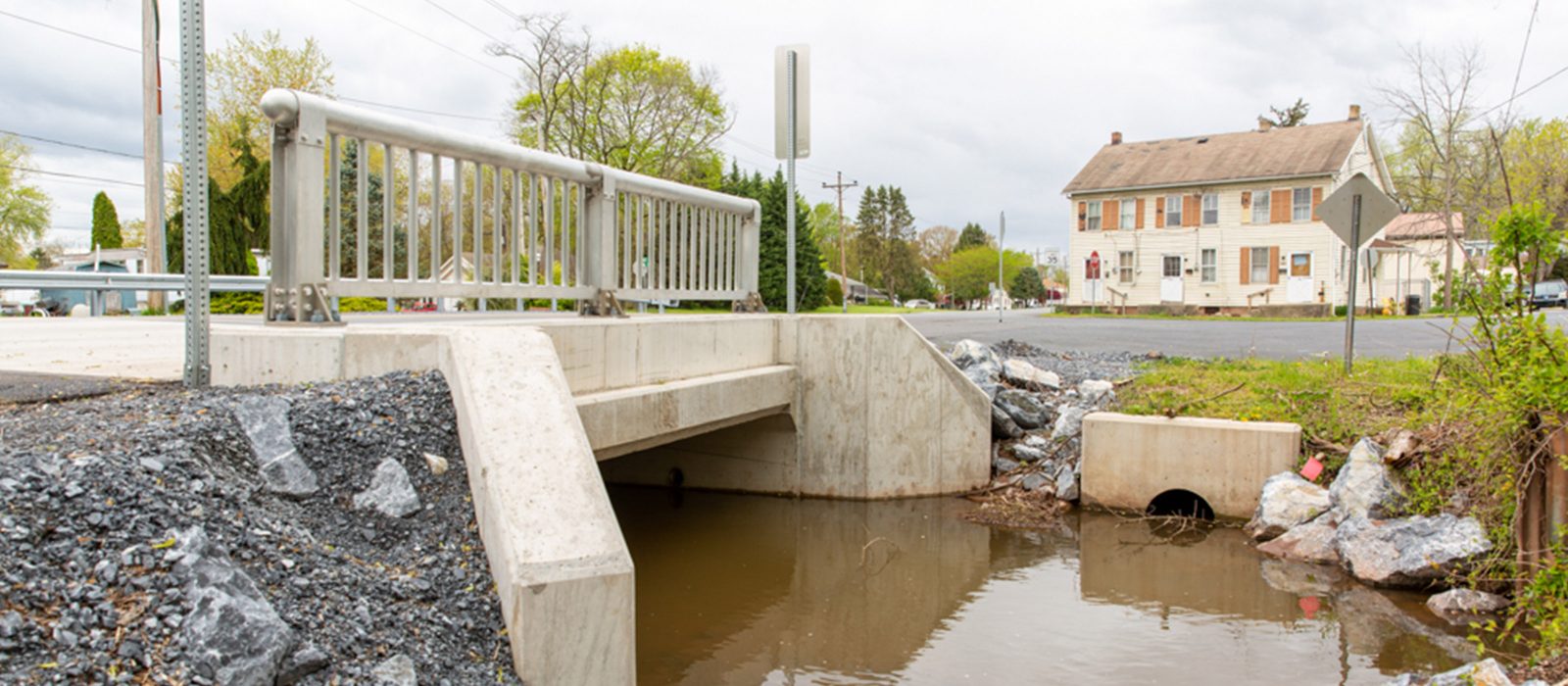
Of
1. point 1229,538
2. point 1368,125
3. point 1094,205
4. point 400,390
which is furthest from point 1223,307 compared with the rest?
point 400,390

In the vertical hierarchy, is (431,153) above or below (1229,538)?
above

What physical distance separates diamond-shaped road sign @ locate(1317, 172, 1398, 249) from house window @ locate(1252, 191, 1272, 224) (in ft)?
99.8

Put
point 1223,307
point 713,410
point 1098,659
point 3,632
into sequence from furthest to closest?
point 1223,307 → point 713,410 → point 1098,659 → point 3,632

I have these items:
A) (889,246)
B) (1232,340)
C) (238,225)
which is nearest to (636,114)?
(238,225)

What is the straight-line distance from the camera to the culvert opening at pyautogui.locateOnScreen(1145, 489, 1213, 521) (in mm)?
7629

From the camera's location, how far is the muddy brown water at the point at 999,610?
15.3 feet

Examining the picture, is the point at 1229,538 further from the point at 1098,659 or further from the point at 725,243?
the point at 725,243

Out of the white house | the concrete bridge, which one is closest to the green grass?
the concrete bridge

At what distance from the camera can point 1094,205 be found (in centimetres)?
4122

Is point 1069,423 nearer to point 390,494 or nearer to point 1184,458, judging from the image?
point 1184,458

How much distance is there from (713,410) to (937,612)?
2.16 meters

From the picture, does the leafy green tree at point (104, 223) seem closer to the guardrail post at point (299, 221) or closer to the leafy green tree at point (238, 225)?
the leafy green tree at point (238, 225)

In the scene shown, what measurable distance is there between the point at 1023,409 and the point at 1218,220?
32.8 metres

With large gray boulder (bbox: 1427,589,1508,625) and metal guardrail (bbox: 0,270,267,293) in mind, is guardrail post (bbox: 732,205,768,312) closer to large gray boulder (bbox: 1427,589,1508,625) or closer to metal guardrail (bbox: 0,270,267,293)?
metal guardrail (bbox: 0,270,267,293)
